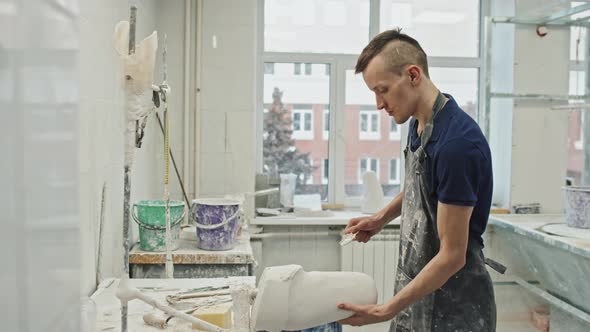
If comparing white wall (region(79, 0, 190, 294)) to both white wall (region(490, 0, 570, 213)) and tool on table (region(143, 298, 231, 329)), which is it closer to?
tool on table (region(143, 298, 231, 329))

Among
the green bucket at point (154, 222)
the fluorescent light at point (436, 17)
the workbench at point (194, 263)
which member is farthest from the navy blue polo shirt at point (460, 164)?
the fluorescent light at point (436, 17)

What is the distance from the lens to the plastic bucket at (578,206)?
126 inches

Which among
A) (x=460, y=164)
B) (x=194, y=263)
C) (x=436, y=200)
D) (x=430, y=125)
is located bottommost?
(x=194, y=263)

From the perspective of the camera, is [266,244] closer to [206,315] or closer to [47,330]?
[206,315]

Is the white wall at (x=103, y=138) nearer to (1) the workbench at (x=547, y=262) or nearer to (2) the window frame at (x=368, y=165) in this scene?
(2) the window frame at (x=368, y=165)

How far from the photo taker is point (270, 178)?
12.4 feet

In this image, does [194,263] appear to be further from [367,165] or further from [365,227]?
[367,165]

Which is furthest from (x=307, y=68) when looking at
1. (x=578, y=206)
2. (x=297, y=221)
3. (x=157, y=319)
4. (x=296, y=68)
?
(x=157, y=319)

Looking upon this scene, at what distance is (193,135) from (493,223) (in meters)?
2.08

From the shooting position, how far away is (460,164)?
1.52m

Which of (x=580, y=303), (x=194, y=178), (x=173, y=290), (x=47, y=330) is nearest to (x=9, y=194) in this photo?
(x=47, y=330)

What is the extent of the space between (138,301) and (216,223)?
32.3 inches

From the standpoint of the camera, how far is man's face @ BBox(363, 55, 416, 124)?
1.64m

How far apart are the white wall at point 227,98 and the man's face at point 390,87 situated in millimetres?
1852
